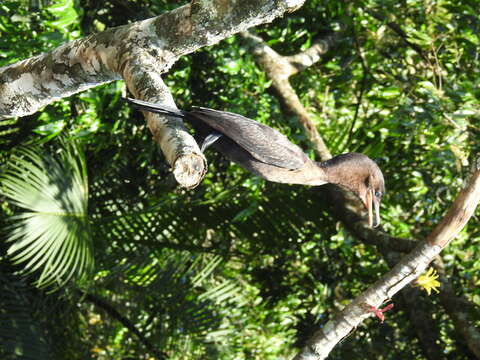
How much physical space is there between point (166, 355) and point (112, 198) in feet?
3.16

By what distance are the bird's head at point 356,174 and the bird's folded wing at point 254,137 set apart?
0.14m

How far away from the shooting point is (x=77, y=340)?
357 cm

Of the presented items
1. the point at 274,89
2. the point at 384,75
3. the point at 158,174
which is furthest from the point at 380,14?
the point at 158,174

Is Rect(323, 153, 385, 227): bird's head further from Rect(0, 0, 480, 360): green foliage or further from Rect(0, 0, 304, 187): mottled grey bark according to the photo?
Rect(0, 0, 480, 360): green foliage

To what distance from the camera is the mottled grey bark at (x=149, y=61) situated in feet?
3.92

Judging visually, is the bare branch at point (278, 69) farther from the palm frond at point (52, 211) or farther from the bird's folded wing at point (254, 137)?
the bird's folded wing at point (254, 137)

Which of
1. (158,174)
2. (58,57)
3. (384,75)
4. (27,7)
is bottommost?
(58,57)

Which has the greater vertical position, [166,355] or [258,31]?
[258,31]

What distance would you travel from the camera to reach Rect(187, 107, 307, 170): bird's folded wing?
1.50 m

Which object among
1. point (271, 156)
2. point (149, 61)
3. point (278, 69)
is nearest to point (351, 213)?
point (278, 69)

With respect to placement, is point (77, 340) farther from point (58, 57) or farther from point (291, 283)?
point (58, 57)

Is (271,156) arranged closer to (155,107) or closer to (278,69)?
(155,107)

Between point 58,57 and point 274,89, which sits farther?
point 274,89

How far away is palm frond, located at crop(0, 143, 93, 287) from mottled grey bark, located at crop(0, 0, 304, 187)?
1477 mm
